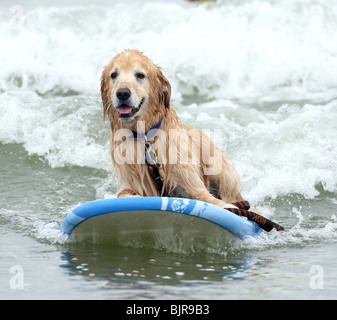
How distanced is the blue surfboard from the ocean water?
0.51ft

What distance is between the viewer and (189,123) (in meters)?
10.1

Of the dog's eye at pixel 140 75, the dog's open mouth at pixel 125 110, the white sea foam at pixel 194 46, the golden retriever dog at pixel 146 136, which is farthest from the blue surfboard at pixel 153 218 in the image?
the white sea foam at pixel 194 46

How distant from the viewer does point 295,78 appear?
1238cm

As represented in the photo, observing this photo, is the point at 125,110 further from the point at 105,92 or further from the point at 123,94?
the point at 105,92

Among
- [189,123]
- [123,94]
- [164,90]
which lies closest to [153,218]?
[123,94]

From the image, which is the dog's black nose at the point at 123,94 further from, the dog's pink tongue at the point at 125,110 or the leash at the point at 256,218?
the leash at the point at 256,218

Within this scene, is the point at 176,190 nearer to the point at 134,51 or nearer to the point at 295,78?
the point at 134,51

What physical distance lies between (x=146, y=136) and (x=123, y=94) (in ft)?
1.62

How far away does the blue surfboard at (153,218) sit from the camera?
5371 mm

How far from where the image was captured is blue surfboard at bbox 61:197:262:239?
5371 millimetres

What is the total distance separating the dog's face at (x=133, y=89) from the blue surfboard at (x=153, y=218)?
2.30ft

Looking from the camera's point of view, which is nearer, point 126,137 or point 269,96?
point 126,137

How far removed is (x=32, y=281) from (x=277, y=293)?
158 centimetres

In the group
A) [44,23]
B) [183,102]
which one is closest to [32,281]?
[183,102]
